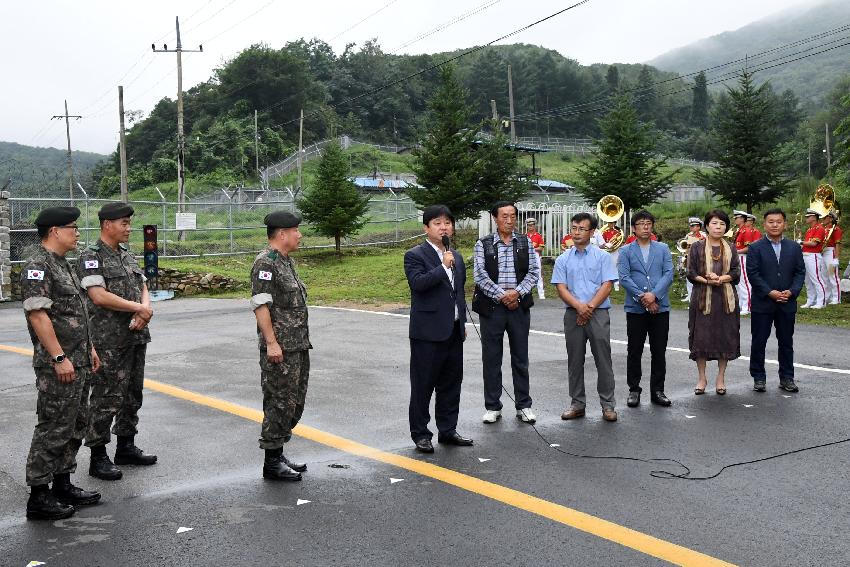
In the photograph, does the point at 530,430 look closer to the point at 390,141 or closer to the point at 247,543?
the point at 247,543

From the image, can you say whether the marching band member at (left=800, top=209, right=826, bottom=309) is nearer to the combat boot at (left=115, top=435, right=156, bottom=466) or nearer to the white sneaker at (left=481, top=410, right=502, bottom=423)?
the white sneaker at (left=481, top=410, right=502, bottom=423)

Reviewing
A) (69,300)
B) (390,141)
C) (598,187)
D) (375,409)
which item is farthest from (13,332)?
(390,141)

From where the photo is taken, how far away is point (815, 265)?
52.6 ft

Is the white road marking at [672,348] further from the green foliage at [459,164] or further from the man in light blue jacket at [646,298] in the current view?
the green foliage at [459,164]

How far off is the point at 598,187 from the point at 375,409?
2162cm

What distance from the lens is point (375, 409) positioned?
8281 mm

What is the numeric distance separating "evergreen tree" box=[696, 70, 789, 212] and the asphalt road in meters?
20.9

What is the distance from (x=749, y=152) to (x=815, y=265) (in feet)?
45.9

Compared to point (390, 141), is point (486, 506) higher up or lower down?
lower down

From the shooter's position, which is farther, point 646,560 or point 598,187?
point 598,187

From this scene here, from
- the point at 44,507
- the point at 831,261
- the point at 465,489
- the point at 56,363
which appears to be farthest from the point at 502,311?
the point at 831,261

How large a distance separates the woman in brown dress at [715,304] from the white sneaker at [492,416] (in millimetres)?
2394

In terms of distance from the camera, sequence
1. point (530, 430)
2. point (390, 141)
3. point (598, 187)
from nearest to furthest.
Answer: point (530, 430) < point (598, 187) < point (390, 141)

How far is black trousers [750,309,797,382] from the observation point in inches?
348
